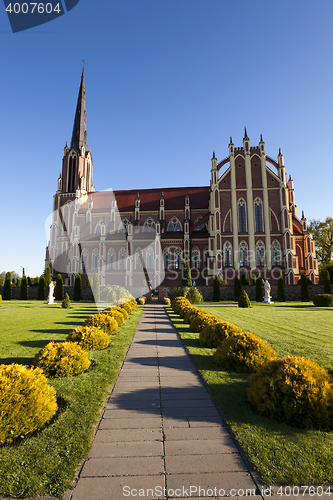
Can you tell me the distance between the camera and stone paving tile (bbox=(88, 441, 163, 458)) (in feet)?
9.95

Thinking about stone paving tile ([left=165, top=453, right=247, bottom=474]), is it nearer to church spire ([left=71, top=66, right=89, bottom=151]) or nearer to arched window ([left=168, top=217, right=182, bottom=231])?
arched window ([left=168, top=217, right=182, bottom=231])

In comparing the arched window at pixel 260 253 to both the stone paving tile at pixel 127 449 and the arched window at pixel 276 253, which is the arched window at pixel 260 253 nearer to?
the arched window at pixel 276 253

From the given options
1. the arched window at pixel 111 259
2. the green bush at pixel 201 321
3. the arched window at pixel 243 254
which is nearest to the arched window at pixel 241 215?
the arched window at pixel 243 254

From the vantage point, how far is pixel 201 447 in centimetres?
316

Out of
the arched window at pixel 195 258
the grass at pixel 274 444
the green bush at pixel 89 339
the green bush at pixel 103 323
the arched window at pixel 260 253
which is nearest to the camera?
the grass at pixel 274 444

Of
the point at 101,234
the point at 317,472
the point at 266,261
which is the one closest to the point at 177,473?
the point at 317,472

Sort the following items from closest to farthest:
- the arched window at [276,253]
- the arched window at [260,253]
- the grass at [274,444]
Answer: the grass at [274,444], the arched window at [276,253], the arched window at [260,253]

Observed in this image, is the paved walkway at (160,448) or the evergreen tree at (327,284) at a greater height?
the evergreen tree at (327,284)

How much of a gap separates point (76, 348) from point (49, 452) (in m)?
3.18

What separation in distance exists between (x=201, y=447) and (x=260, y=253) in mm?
38289

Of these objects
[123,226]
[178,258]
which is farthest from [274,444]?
[123,226]

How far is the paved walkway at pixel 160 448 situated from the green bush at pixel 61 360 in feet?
3.62

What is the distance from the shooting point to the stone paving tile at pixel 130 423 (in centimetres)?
368

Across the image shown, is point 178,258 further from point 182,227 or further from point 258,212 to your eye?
point 258,212
